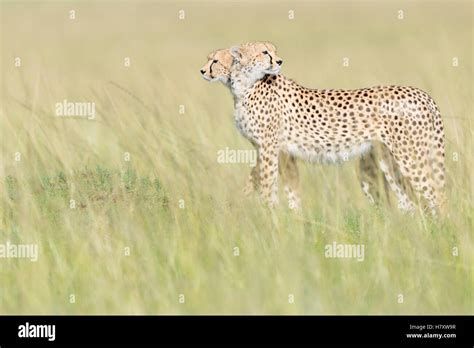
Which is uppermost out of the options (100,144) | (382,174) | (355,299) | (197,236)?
(100,144)

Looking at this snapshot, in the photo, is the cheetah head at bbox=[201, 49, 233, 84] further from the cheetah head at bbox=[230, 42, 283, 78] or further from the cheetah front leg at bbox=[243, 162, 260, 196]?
the cheetah front leg at bbox=[243, 162, 260, 196]

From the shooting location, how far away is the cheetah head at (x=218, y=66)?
816 cm

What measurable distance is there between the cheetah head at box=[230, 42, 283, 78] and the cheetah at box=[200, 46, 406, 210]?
0.09m

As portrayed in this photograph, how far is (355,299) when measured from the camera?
5.98m

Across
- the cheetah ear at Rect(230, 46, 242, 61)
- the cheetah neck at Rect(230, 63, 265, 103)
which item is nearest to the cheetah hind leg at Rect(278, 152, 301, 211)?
the cheetah neck at Rect(230, 63, 265, 103)

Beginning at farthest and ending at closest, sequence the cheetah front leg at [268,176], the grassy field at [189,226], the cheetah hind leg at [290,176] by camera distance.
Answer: the cheetah hind leg at [290,176] < the cheetah front leg at [268,176] < the grassy field at [189,226]

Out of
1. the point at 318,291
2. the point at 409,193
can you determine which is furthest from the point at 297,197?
the point at 318,291

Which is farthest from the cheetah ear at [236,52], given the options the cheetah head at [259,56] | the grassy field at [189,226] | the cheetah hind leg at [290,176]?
the cheetah hind leg at [290,176]

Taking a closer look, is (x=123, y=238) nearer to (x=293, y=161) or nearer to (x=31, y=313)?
(x=31, y=313)

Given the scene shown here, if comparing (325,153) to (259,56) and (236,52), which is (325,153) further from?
(236,52)

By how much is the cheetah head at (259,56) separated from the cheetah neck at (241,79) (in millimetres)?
64

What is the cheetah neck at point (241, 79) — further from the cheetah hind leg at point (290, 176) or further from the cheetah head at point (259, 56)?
the cheetah hind leg at point (290, 176)

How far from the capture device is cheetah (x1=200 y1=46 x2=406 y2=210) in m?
8.18

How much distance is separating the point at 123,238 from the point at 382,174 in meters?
2.56
